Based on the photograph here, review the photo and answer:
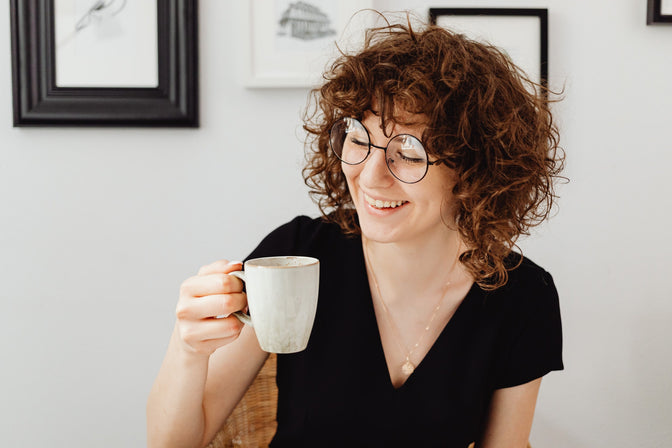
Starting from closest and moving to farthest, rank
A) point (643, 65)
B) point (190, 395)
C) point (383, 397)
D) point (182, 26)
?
point (190, 395) < point (383, 397) < point (182, 26) < point (643, 65)

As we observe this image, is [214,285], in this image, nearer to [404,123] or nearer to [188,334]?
[188,334]

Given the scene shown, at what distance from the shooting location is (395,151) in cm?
94

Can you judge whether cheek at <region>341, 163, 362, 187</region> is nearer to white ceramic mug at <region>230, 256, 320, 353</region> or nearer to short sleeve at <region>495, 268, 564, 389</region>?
white ceramic mug at <region>230, 256, 320, 353</region>

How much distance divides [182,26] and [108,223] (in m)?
0.55

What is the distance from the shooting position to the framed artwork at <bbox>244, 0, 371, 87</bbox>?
4.85ft

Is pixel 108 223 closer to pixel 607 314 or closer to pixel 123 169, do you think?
pixel 123 169

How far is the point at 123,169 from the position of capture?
151 centimetres

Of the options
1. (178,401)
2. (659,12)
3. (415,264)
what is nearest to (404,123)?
(415,264)

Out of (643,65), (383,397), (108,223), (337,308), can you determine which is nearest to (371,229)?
(337,308)

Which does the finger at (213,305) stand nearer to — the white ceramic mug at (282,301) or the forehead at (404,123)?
Answer: the white ceramic mug at (282,301)

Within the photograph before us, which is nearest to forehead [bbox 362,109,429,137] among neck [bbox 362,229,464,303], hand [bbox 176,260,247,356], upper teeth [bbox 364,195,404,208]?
upper teeth [bbox 364,195,404,208]

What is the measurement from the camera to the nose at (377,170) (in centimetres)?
96

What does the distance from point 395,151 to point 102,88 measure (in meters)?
0.90

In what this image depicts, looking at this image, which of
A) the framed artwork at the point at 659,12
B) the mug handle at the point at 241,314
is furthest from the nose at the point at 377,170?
the framed artwork at the point at 659,12
